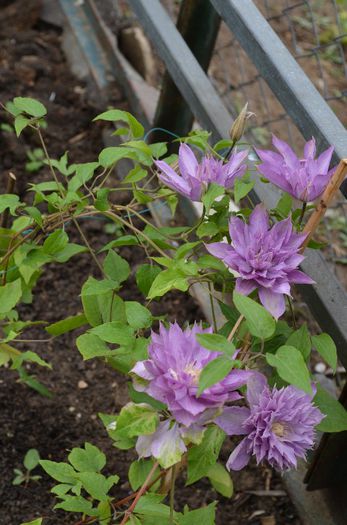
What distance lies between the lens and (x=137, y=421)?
3.92 ft

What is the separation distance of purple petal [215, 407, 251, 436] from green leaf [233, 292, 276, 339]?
0.40ft

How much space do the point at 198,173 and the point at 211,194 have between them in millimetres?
57

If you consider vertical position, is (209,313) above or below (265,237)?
below

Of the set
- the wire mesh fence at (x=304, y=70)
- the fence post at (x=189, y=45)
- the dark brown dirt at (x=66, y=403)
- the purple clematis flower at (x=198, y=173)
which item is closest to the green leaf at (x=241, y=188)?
the purple clematis flower at (x=198, y=173)

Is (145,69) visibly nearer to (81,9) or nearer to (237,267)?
(81,9)

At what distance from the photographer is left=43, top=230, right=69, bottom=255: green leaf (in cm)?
156

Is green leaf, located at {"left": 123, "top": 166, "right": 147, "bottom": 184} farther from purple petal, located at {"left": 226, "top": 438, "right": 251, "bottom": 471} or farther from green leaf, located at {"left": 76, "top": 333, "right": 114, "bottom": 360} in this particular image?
purple petal, located at {"left": 226, "top": 438, "right": 251, "bottom": 471}

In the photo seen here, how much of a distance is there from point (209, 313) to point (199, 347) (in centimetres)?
115

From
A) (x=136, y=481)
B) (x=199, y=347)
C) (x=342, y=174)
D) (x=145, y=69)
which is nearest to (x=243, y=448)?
(x=199, y=347)

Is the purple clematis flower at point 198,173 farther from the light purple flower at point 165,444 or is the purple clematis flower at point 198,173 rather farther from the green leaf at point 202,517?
the green leaf at point 202,517

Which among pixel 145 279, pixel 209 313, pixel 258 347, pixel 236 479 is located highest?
pixel 145 279

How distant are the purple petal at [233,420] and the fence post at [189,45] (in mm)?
1416

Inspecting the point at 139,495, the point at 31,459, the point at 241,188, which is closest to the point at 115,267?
the point at 241,188

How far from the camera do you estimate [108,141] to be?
2.89 m
